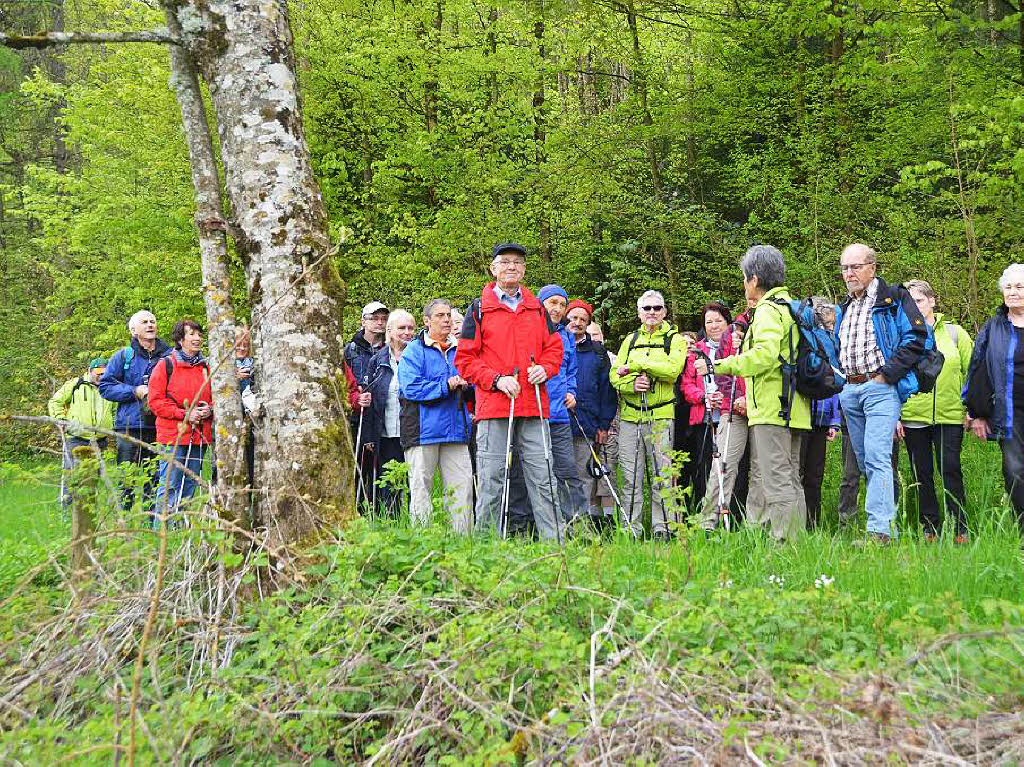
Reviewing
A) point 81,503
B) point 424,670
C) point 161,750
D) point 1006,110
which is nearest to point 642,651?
point 424,670

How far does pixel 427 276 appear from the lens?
569 inches

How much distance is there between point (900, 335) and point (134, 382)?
724 centimetres

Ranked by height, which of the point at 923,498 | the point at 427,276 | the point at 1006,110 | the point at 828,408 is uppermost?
the point at 1006,110

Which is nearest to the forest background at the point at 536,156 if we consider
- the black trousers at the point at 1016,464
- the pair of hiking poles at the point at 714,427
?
the pair of hiking poles at the point at 714,427

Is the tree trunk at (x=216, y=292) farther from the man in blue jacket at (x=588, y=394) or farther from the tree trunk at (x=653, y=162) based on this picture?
the tree trunk at (x=653, y=162)

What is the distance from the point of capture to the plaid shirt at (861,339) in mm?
5988

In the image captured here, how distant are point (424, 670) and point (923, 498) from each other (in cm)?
492

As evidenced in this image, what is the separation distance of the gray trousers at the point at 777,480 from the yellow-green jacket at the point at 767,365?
0.10 m

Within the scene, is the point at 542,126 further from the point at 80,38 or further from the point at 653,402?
the point at 80,38

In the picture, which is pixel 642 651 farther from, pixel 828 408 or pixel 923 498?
pixel 828 408

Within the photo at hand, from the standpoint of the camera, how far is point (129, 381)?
836cm

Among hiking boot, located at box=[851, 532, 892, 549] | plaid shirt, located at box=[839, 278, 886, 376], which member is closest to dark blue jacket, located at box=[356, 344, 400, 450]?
plaid shirt, located at box=[839, 278, 886, 376]

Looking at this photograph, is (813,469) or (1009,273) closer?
(1009,273)

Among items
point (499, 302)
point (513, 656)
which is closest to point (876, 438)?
point (499, 302)
